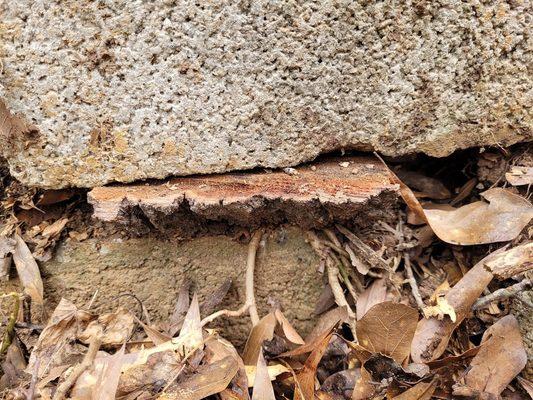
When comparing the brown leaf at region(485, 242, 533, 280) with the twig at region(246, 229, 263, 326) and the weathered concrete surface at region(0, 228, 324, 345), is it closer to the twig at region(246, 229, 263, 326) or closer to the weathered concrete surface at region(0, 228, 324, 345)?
the weathered concrete surface at region(0, 228, 324, 345)

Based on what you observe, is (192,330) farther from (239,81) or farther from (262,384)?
(239,81)

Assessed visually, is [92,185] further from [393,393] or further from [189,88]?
[393,393]

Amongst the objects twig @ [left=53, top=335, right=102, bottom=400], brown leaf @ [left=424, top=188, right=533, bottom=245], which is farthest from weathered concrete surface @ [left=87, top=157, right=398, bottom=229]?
twig @ [left=53, top=335, right=102, bottom=400]

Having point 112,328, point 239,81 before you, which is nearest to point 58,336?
point 112,328

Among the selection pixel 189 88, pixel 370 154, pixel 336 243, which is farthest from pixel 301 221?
pixel 189 88

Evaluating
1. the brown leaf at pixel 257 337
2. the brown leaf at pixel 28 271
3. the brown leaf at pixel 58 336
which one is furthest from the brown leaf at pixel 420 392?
the brown leaf at pixel 28 271
